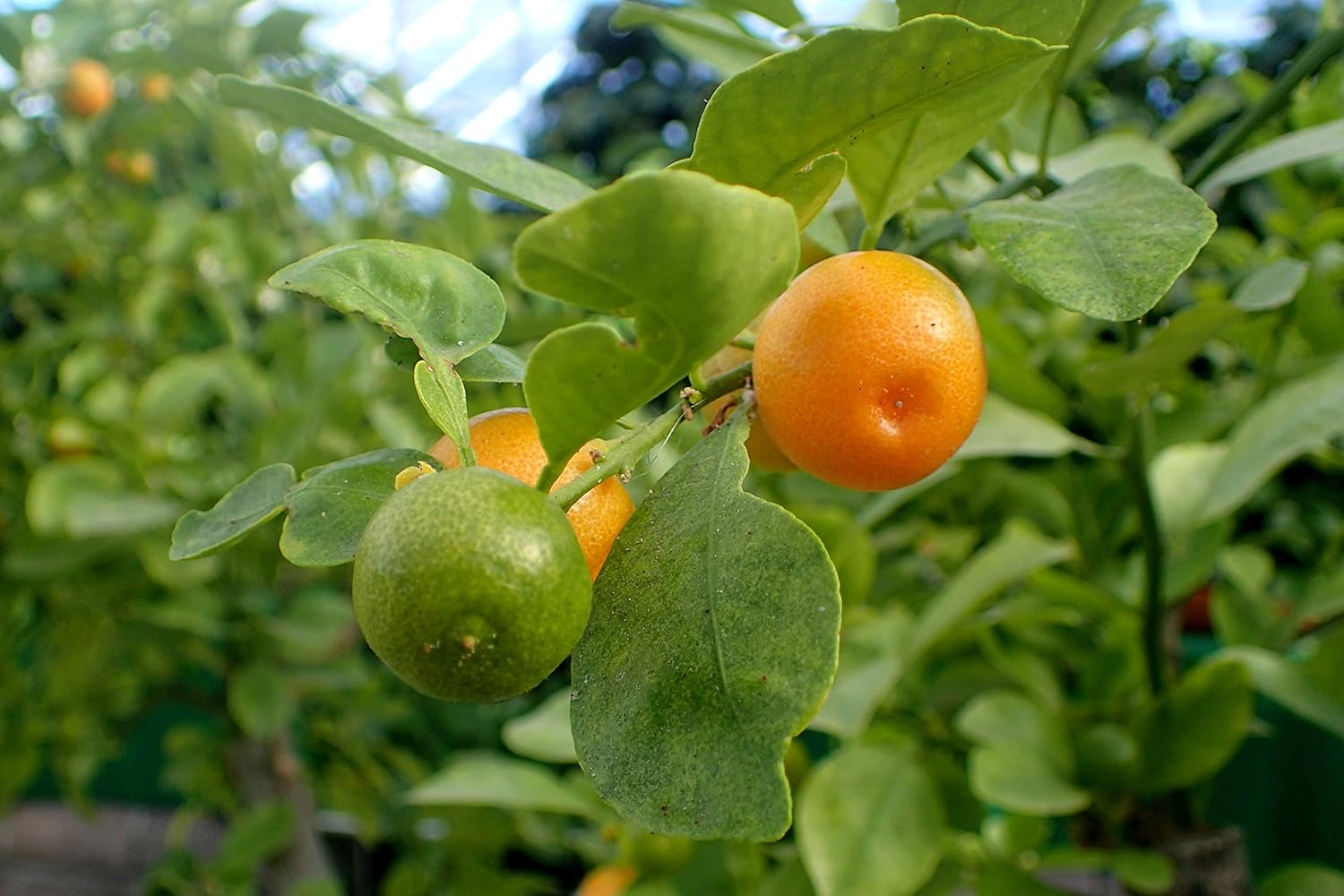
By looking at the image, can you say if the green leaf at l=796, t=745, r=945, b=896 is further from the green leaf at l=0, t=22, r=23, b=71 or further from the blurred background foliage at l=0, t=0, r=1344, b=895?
the green leaf at l=0, t=22, r=23, b=71

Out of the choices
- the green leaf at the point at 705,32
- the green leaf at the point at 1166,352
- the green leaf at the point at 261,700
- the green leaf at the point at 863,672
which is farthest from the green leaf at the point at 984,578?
the green leaf at the point at 261,700

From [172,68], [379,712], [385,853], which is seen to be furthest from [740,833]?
[385,853]

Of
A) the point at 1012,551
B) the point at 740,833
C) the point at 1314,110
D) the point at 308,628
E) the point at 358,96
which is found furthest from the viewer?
the point at 358,96

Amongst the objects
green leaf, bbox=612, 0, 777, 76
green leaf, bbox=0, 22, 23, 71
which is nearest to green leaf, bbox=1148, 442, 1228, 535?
green leaf, bbox=612, 0, 777, 76

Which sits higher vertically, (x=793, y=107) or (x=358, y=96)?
(x=793, y=107)

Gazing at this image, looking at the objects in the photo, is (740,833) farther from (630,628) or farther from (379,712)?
(379,712)

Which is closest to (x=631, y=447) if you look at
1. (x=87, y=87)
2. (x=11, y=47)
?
(x=11, y=47)

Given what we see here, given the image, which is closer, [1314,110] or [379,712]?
[1314,110]
